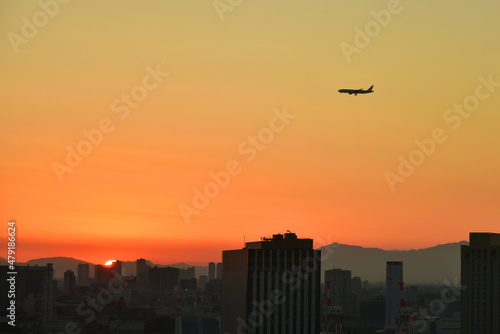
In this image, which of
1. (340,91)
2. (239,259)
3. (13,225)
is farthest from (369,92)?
(13,225)

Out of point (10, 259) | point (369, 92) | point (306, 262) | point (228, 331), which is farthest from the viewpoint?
point (369, 92)

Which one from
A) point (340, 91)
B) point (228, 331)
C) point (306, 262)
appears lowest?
point (228, 331)

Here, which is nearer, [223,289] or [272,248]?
[272,248]

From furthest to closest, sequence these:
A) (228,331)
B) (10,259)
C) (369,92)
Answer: (369,92) < (228,331) < (10,259)

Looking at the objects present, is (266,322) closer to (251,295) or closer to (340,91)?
(251,295)

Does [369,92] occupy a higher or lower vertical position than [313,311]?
higher

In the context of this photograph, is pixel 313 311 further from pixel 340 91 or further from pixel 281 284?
pixel 340 91
